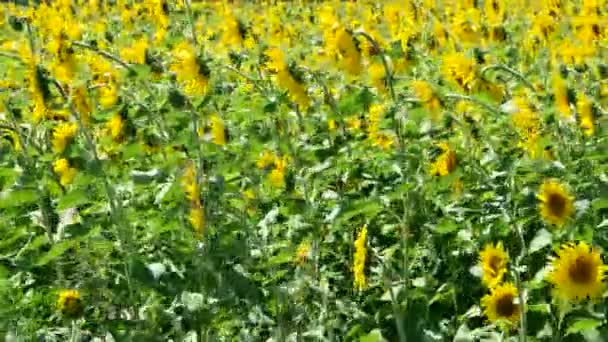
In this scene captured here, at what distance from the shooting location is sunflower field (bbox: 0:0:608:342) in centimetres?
240

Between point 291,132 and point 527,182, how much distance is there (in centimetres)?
122

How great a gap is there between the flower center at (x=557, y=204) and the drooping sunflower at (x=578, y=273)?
167 millimetres

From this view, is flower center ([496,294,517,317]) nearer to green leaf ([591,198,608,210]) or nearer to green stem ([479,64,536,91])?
green leaf ([591,198,608,210])

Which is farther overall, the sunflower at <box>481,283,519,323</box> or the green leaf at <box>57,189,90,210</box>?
the green leaf at <box>57,189,90,210</box>

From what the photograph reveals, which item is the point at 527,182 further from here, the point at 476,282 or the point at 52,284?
the point at 52,284

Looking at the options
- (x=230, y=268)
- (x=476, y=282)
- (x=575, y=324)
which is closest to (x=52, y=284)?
(x=230, y=268)

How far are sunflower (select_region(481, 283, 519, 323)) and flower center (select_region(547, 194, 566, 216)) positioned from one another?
222mm

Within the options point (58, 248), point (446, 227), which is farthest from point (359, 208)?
point (58, 248)

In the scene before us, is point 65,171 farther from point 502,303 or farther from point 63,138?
point 502,303

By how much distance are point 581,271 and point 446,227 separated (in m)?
0.60

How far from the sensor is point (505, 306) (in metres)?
2.19

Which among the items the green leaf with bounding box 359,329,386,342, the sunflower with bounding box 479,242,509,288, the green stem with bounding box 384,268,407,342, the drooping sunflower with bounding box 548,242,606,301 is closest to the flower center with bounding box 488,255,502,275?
the sunflower with bounding box 479,242,509,288

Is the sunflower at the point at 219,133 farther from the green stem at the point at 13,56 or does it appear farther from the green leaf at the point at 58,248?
the green leaf at the point at 58,248

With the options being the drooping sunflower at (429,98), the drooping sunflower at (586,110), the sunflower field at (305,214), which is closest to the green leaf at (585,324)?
the sunflower field at (305,214)
